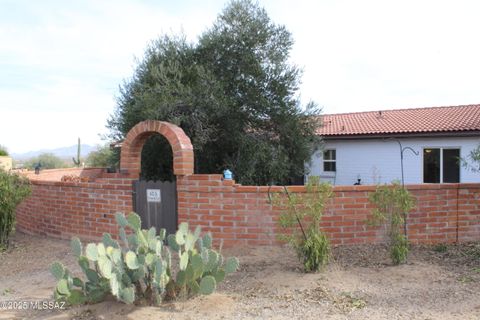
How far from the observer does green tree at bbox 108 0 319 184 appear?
32.7 ft

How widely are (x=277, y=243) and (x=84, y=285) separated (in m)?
3.11

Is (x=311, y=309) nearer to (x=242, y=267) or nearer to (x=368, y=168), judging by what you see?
(x=242, y=267)

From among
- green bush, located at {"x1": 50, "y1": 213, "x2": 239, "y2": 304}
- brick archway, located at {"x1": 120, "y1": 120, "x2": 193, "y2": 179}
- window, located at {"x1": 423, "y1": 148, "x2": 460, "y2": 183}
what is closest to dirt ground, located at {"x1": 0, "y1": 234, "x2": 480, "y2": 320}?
green bush, located at {"x1": 50, "y1": 213, "x2": 239, "y2": 304}

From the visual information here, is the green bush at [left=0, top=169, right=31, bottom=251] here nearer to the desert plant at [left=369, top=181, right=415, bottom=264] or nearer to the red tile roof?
the desert plant at [left=369, top=181, right=415, bottom=264]

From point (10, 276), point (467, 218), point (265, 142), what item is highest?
point (265, 142)

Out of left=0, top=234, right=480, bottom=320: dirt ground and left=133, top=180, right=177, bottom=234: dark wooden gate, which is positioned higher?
left=133, top=180, right=177, bottom=234: dark wooden gate

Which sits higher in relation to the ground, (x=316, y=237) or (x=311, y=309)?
(x=316, y=237)

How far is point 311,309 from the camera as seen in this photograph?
14.5 ft

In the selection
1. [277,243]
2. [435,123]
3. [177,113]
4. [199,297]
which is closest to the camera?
[199,297]

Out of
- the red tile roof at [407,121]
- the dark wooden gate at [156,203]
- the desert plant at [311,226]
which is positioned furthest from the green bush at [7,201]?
the red tile roof at [407,121]

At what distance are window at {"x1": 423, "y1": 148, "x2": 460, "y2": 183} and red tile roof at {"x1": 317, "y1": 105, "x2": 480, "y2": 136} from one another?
0.87 m

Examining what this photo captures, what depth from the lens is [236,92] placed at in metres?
10.7

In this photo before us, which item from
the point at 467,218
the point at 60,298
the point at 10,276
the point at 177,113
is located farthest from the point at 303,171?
the point at 60,298

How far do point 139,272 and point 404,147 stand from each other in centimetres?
1404
